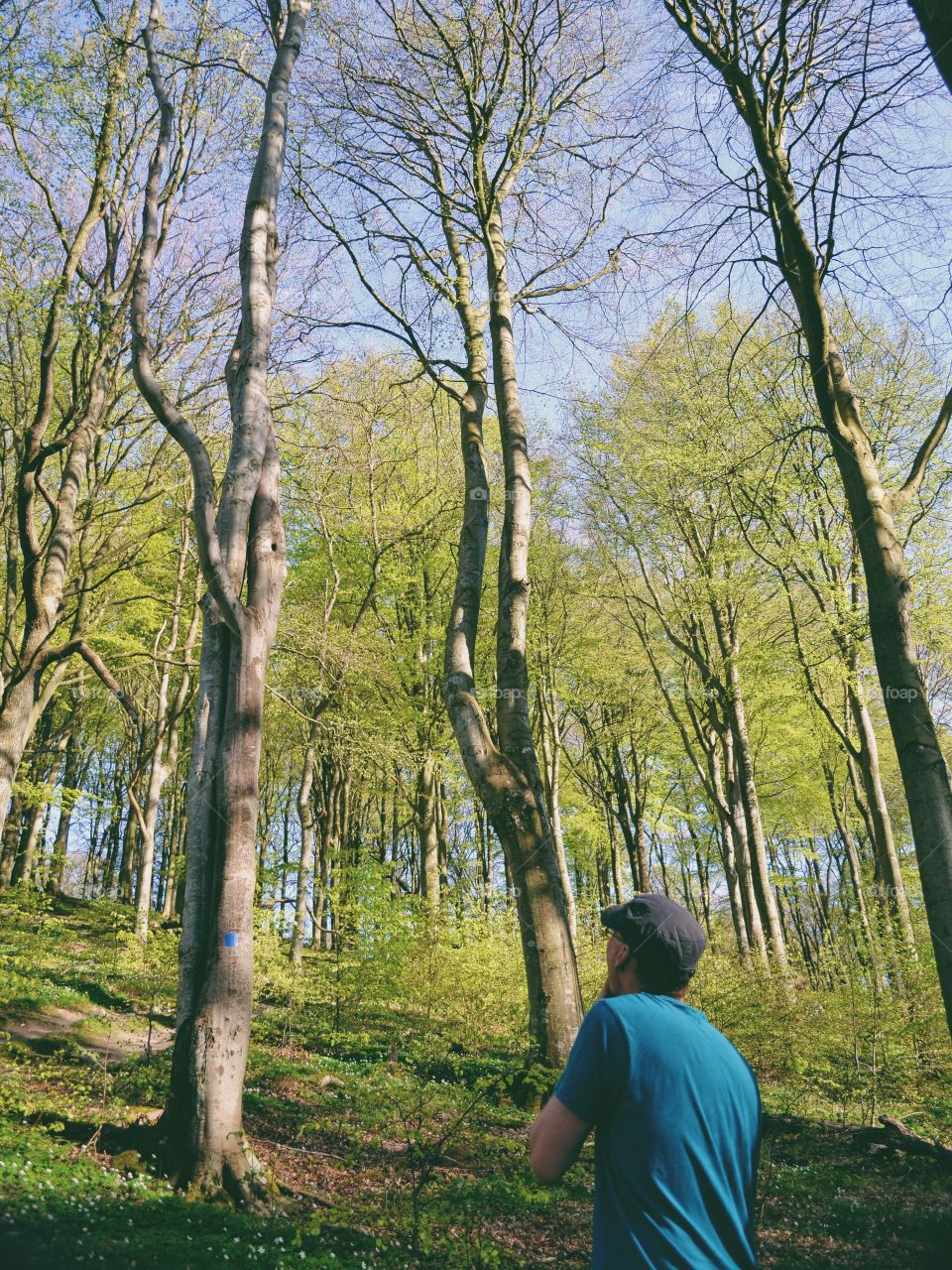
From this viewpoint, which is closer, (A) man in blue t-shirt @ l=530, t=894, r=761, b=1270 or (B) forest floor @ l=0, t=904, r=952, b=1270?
(A) man in blue t-shirt @ l=530, t=894, r=761, b=1270

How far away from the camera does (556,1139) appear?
1.54m

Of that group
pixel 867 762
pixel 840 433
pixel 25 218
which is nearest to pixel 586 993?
pixel 867 762

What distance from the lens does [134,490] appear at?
13.2 m

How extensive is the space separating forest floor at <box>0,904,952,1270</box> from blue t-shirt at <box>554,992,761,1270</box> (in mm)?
2410

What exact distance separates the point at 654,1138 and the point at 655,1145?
1cm

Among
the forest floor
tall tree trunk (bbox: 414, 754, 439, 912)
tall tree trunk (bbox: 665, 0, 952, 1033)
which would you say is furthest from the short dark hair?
tall tree trunk (bbox: 414, 754, 439, 912)

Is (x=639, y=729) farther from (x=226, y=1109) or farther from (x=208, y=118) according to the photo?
(x=226, y=1109)

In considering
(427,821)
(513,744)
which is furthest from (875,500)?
(427,821)

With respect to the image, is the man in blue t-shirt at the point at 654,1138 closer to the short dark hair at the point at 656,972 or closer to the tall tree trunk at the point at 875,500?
the short dark hair at the point at 656,972

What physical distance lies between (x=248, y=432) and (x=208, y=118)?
25.3 feet

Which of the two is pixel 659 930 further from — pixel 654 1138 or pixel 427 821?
pixel 427 821

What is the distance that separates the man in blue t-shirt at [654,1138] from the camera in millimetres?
1528

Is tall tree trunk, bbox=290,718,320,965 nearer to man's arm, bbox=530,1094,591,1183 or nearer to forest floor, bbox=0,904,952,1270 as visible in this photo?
forest floor, bbox=0,904,952,1270

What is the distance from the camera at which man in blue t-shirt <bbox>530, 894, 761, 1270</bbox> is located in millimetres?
1528
